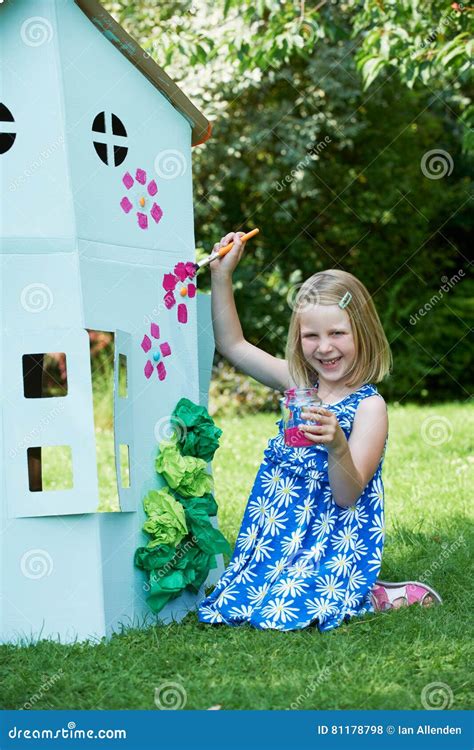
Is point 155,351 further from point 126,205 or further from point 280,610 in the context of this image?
point 280,610

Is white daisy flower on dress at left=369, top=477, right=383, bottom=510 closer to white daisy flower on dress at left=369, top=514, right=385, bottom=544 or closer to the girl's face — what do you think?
white daisy flower on dress at left=369, top=514, right=385, bottom=544

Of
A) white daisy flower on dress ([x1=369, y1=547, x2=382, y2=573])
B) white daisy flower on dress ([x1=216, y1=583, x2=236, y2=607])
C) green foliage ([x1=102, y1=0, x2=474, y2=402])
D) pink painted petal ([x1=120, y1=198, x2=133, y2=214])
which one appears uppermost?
green foliage ([x1=102, y1=0, x2=474, y2=402])

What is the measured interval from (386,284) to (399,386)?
118cm

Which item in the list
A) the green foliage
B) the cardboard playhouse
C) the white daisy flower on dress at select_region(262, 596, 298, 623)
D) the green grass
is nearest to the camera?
the green grass

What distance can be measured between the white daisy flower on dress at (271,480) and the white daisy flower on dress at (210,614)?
0.46 metres

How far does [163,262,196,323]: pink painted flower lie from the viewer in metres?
3.44

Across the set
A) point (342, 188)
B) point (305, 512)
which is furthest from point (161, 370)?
point (342, 188)

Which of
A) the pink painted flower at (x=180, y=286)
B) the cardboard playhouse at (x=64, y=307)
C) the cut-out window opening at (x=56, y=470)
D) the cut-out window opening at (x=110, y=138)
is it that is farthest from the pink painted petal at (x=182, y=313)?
the cut-out window opening at (x=56, y=470)

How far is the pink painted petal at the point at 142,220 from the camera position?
3363mm

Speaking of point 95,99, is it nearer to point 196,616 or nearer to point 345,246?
point 196,616

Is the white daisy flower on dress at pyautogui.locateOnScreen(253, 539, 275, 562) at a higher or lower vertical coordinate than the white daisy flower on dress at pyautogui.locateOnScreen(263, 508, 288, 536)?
lower

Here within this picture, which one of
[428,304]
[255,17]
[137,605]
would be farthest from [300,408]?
[428,304]

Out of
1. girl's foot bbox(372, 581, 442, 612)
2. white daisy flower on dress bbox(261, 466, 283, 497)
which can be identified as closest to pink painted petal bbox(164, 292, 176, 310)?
white daisy flower on dress bbox(261, 466, 283, 497)

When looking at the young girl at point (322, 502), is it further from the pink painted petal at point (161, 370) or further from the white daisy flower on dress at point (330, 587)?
the pink painted petal at point (161, 370)
